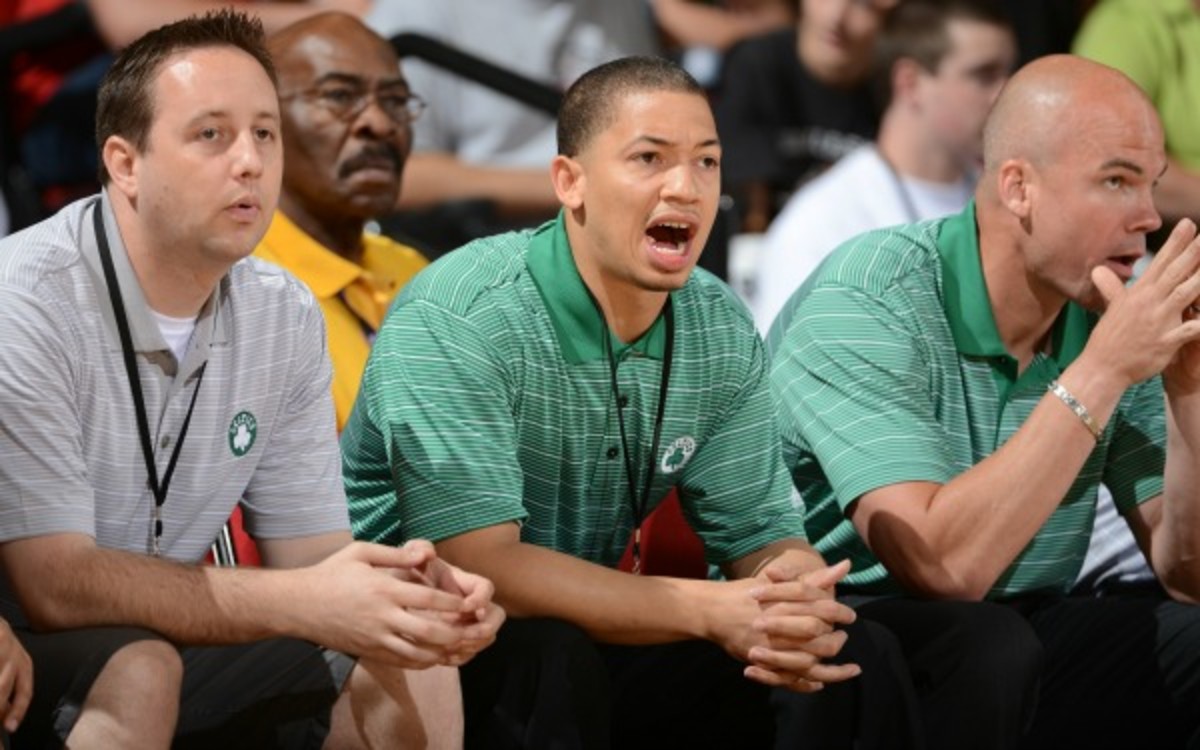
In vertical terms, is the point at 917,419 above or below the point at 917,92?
below

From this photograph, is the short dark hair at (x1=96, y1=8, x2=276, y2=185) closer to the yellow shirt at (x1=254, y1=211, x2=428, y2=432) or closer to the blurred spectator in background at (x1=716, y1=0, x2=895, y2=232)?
the yellow shirt at (x1=254, y1=211, x2=428, y2=432)

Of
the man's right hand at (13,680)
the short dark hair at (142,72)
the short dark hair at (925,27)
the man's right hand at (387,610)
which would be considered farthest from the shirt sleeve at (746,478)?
the short dark hair at (925,27)

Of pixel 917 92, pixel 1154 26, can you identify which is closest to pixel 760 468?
pixel 917 92

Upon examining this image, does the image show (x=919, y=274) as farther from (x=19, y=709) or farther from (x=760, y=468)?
(x=19, y=709)

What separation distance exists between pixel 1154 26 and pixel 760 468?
8.91 feet

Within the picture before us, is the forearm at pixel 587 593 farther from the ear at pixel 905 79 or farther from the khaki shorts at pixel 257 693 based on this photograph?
the ear at pixel 905 79

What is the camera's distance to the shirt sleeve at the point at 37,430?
2.90 metres

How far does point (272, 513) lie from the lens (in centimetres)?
331

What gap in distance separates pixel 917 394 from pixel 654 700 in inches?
26.2

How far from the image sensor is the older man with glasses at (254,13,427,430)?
445 centimetres

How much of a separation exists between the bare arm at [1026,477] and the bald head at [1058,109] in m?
0.28

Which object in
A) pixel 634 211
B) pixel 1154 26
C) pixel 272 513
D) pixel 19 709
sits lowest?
pixel 19 709

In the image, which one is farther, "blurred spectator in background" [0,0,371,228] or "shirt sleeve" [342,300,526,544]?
"blurred spectator in background" [0,0,371,228]

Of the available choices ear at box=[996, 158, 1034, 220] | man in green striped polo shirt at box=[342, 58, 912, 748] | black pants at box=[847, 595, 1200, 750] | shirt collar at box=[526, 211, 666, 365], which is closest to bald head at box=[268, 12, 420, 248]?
man in green striped polo shirt at box=[342, 58, 912, 748]
